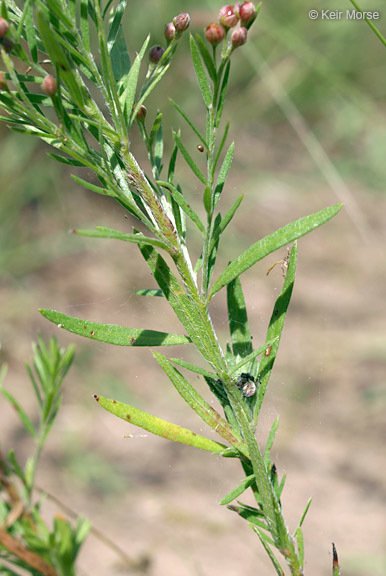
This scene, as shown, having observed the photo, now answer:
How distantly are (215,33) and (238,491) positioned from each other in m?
0.37

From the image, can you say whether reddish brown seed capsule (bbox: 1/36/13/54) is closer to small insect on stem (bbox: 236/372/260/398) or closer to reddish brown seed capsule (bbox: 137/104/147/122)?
reddish brown seed capsule (bbox: 137/104/147/122)

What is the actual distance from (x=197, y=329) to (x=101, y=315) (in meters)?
2.53

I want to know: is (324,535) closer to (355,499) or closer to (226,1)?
(355,499)

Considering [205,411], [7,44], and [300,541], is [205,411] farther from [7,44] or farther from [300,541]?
[7,44]

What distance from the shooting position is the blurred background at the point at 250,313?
211 centimetres

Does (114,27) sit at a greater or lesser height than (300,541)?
greater

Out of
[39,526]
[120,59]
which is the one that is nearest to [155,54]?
[120,59]

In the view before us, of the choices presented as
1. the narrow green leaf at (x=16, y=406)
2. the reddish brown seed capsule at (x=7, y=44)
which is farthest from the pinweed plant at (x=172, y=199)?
the narrow green leaf at (x=16, y=406)

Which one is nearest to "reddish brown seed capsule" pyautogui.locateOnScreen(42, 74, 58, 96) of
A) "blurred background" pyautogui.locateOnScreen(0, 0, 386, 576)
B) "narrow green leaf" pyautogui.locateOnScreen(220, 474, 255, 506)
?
"narrow green leaf" pyautogui.locateOnScreen(220, 474, 255, 506)

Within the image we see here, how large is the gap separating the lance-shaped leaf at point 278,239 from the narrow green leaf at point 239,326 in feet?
0.18

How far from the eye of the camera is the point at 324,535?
212 cm

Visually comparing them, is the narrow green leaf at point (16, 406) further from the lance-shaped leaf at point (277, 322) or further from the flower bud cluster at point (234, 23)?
the flower bud cluster at point (234, 23)

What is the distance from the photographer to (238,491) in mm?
457

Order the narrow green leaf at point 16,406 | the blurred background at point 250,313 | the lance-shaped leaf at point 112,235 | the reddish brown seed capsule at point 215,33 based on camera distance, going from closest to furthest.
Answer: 1. the lance-shaped leaf at point 112,235
2. the reddish brown seed capsule at point 215,33
3. the narrow green leaf at point 16,406
4. the blurred background at point 250,313
